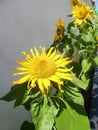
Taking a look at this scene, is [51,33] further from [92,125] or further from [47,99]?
[47,99]

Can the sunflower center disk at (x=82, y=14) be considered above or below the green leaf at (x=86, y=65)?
above

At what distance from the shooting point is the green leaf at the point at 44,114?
124 cm

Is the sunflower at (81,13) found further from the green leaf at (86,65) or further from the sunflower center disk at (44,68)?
the sunflower center disk at (44,68)

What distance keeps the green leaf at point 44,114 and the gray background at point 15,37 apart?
34 centimetres

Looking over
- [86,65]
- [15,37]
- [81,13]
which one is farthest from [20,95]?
[81,13]

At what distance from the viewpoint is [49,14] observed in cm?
251

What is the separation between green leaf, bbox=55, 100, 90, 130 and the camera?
4.24 feet

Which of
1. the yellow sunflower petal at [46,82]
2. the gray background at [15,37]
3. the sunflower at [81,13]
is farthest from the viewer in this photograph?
the sunflower at [81,13]

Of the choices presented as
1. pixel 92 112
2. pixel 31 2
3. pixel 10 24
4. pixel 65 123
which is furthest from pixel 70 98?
pixel 92 112

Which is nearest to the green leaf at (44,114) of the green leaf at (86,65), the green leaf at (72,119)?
the green leaf at (72,119)

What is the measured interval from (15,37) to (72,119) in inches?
23.0

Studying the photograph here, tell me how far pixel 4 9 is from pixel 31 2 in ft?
1.53

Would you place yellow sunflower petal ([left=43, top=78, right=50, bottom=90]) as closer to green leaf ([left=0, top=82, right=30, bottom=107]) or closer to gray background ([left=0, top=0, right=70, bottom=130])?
green leaf ([left=0, top=82, right=30, bottom=107])

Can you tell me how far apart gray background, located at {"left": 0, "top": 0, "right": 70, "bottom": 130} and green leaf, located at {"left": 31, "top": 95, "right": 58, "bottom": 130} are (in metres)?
0.34
